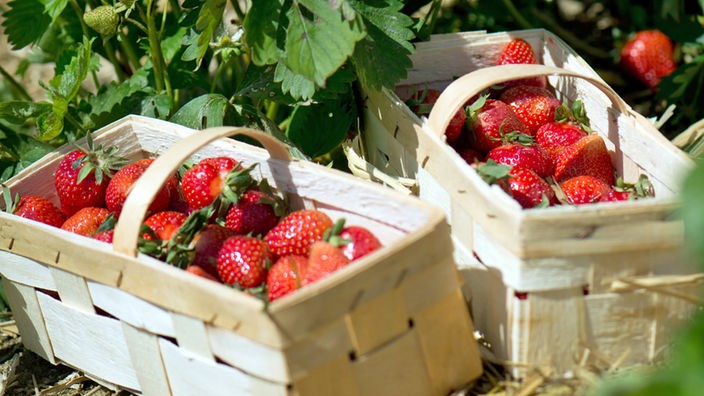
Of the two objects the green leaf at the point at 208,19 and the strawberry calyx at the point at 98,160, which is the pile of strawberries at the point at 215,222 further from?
the green leaf at the point at 208,19

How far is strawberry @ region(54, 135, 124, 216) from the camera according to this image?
5.22ft

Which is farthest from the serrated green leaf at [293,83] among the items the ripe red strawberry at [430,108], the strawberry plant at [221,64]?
the ripe red strawberry at [430,108]

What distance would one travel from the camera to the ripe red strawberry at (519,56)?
1823mm

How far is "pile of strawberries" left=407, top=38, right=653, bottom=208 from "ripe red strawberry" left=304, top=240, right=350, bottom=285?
11.3 inches

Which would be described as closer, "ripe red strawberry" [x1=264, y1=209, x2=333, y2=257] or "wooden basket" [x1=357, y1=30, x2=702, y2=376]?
"wooden basket" [x1=357, y1=30, x2=702, y2=376]

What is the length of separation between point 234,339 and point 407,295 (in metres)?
0.23

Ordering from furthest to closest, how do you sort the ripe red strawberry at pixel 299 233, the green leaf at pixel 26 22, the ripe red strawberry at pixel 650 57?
1. the ripe red strawberry at pixel 650 57
2. the green leaf at pixel 26 22
3. the ripe red strawberry at pixel 299 233

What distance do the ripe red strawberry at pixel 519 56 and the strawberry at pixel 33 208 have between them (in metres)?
0.92

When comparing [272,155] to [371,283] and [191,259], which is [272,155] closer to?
[191,259]

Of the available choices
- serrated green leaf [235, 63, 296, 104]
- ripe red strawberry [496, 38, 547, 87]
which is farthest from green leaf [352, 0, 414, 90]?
ripe red strawberry [496, 38, 547, 87]

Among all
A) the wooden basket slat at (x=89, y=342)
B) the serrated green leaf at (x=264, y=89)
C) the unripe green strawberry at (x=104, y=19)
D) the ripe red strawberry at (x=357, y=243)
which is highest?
the unripe green strawberry at (x=104, y=19)

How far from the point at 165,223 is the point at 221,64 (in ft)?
1.74

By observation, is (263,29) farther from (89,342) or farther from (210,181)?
(89,342)

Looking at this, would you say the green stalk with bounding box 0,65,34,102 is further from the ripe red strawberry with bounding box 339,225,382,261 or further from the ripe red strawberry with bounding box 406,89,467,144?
the ripe red strawberry with bounding box 339,225,382,261
